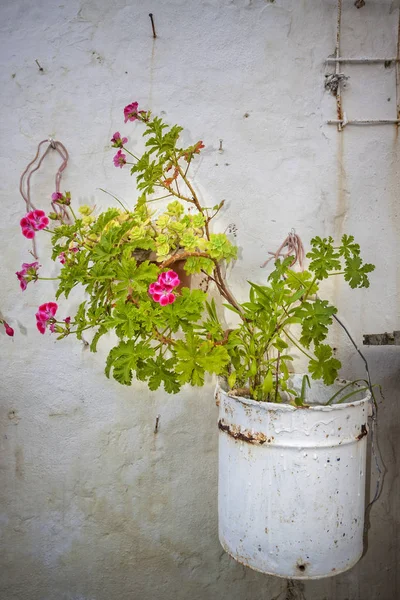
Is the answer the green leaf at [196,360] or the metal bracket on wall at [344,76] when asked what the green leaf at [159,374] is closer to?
the green leaf at [196,360]

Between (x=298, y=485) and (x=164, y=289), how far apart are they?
638mm

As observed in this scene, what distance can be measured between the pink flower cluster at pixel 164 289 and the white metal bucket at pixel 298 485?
345mm

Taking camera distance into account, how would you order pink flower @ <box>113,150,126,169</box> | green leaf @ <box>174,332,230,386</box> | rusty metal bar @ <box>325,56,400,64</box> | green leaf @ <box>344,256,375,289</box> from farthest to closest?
1. rusty metal bar @ <box>325,56,400,64</box>
2. pink flower @ <box>113,150,126,169</box>
3. green leaf @ <box>344,256,375,289</box>
4. green leaf @ <box>174,332,230,386</box>

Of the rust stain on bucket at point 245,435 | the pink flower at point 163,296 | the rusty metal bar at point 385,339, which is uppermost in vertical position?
the pink flower at point 163,296

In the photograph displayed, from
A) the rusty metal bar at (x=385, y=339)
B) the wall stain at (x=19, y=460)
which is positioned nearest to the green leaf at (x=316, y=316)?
the rusty metal bar at (x=385, y=339)

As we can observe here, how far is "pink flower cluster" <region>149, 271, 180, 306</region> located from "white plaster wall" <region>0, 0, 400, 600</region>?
58cm

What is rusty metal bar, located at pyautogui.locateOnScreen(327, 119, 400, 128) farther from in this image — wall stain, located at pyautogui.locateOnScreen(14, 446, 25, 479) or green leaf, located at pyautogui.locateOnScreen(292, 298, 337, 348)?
wall stain, located at pyautogui.locateOnScreen(14, 446, 25, 479)

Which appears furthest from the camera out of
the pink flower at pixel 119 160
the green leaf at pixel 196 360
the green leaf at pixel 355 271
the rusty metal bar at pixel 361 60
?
the rusty metal bar at pixel 361 60

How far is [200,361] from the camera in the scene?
1.41 m

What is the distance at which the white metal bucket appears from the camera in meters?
1.42

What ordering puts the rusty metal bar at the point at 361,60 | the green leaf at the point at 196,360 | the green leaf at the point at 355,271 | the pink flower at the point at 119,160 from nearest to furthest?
the green leaf at the point at 196,360 → the green leaf at the point at 355,271 → the pink flower at the point at 119,160 → the rusty metal bar at the point at 361,60


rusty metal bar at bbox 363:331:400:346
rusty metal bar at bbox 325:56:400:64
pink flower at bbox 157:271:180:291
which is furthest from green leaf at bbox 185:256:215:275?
rusty metal bar at bbox 325:56:400:64

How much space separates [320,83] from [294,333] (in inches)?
36.4

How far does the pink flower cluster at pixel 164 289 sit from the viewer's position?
1.41 meters
